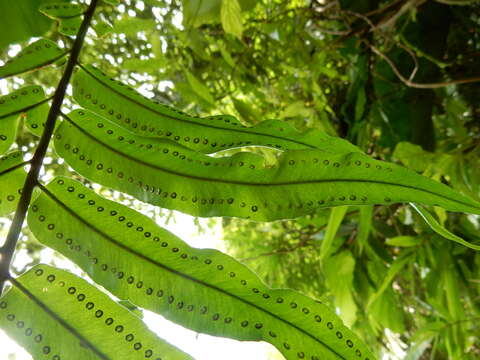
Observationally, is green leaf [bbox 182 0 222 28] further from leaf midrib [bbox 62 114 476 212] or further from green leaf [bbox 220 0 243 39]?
leaf midrib [bbox 62 114 476 212]

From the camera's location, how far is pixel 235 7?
0.79 meters

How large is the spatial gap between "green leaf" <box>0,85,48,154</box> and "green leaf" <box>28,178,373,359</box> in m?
0.09

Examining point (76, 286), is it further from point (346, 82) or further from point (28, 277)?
point (346, 82)

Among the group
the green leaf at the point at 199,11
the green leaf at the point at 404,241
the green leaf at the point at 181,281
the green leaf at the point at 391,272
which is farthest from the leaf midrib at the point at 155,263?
the green leaf at the point at 404,241

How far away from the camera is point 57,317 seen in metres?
0.36

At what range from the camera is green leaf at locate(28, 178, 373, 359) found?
0.38 meters

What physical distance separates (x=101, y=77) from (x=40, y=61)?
0.07 metres

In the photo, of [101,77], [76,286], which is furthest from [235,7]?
[76,286]

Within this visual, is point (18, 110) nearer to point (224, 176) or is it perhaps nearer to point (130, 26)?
point (224, 176)

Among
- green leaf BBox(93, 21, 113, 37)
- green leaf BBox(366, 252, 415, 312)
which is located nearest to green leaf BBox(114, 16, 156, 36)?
green leaf BBox(93, 21, 113, 37)

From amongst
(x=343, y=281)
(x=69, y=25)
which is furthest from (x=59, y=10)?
(x=343, y=281)

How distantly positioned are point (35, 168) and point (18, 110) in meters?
0.09

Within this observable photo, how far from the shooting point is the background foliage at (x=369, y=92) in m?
1.09

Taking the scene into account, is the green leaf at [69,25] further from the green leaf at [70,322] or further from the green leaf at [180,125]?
the green leaf at [70,322]
